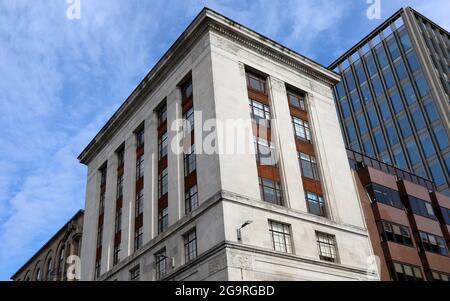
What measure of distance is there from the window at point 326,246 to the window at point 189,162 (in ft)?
34.9

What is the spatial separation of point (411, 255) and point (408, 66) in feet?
147

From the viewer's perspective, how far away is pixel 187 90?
1618 inches

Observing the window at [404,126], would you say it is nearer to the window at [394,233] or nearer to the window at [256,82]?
the window at [394,233]

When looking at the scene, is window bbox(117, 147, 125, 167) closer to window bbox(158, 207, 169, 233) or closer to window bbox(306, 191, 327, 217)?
window bbox(158, 207, 169, 233)

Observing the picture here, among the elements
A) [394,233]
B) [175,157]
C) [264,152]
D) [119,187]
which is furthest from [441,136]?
[119,187]

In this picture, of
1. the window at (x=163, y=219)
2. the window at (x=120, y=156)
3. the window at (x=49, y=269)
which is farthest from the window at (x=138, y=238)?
the window at (x=49, y=269)

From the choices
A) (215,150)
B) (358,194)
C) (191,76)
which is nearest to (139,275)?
(215,150)

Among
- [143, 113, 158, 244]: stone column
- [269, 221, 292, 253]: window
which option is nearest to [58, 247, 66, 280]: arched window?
[143, 113, 158, 244]: stone column

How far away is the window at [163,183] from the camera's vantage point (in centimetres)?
3909

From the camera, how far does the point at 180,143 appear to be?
38844 millimetres

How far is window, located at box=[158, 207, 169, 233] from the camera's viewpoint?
37275mm

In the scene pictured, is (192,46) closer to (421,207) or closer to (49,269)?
(421,207)

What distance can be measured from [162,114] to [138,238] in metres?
11.5
